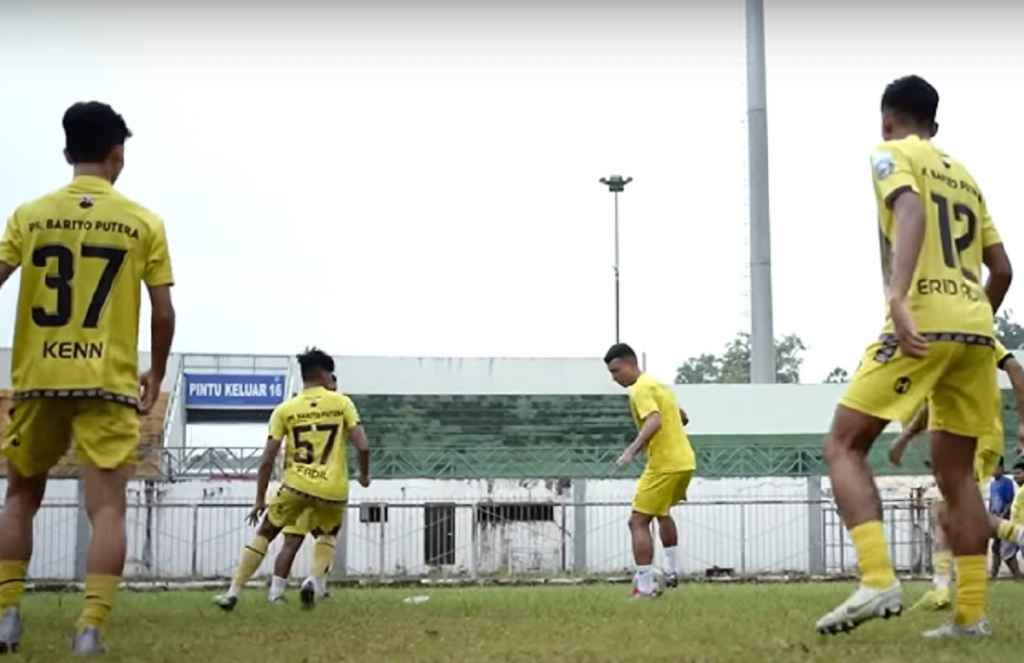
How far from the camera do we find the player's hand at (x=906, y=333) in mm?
5988

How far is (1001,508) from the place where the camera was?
23344 millimetres

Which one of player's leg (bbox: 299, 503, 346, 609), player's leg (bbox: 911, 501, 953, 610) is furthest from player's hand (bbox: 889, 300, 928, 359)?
player's leg (bbox: 299, 503, 346, 609)

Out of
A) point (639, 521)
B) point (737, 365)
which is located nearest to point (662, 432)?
point (639, 521)

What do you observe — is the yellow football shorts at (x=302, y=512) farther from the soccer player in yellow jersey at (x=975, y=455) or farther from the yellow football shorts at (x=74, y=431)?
the yellow football shorts at (x=74, y=431)

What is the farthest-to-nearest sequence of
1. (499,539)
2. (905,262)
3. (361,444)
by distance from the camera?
1. (499,539)
2. (361,444)
3. (905,262)

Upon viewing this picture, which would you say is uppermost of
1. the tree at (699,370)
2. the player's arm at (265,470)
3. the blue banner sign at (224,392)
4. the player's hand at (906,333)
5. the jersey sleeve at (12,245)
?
the tree at (699,370)

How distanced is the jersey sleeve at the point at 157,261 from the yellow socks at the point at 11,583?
147 centimetres

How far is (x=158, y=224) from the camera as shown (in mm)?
6773

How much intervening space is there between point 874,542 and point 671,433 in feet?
23.3

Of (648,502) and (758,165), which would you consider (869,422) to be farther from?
(758,165)

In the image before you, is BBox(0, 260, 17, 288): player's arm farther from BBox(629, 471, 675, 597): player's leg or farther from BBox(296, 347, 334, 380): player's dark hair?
BBox(629, 471, 675, 597): player's leg

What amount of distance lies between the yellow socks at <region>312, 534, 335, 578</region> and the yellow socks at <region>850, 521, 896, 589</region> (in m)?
6.78

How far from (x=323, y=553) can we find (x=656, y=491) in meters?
3.09

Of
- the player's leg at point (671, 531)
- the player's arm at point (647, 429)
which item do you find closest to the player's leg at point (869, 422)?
the player's arm at point (647, 429)
